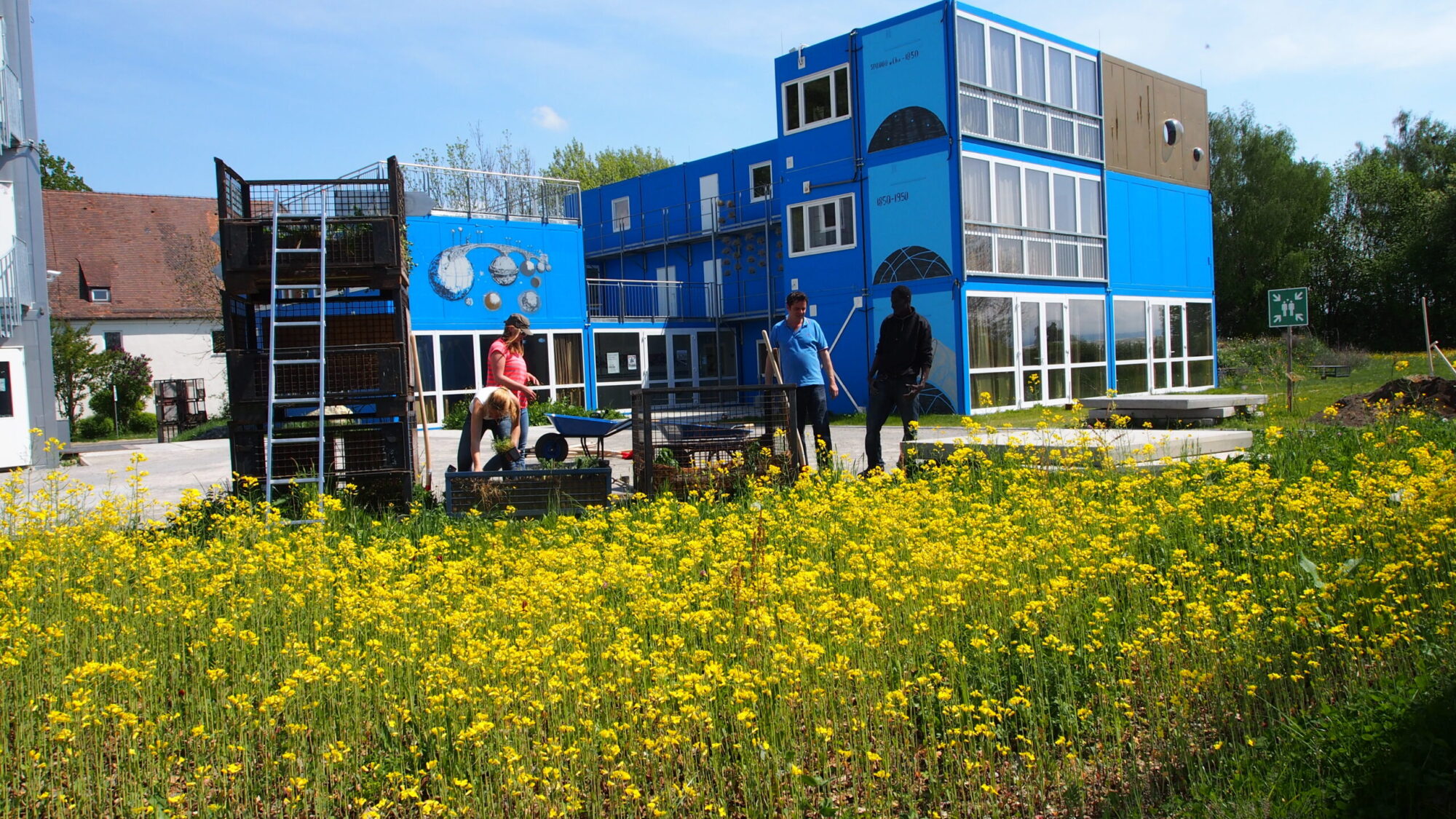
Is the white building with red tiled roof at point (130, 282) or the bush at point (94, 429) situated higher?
the white building with red tiled roof at point (130, 282)

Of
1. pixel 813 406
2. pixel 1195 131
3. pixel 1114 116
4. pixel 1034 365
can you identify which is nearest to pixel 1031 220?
pixel 1034 365

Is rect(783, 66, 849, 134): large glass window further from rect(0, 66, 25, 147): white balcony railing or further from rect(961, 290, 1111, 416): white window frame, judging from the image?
rect(0, 66, 25, 147): white balcony railing

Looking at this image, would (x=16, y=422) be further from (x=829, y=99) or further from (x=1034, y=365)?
(x=1034, y=365)

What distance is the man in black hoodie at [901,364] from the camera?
897 cm

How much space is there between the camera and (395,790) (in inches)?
122

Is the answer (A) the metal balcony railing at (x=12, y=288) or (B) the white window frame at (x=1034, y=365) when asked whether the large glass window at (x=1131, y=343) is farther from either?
(A) the metal balcony railing at (x=12, y=288)

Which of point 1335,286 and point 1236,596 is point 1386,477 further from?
point 1335,286

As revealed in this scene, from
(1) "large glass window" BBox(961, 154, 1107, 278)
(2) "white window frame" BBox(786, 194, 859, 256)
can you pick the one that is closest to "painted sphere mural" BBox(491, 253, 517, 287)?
(2) "white window frame" BBox(786, 194, 859, 256)

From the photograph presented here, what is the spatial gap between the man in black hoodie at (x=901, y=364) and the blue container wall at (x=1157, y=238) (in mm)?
16428

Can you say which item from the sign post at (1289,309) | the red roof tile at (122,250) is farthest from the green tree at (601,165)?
the sign post at (1289,309)

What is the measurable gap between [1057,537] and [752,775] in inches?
95.4

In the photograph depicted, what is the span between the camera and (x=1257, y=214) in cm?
4738

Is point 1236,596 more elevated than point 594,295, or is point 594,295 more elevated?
point 594,295

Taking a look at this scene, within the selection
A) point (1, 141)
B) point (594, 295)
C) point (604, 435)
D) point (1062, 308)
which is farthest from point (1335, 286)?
point (1, 141)
